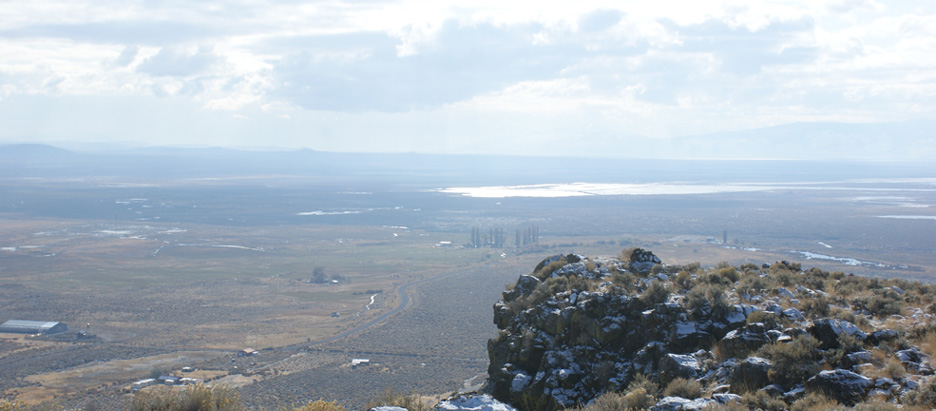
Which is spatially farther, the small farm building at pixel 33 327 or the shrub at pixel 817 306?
the small farm building at pixel 33 327

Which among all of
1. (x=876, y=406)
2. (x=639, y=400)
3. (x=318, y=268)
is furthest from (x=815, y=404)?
(x=318, y=268)

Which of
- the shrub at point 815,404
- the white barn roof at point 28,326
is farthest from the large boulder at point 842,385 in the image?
the white barn roof at point 28,326

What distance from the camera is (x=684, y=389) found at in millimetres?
11242

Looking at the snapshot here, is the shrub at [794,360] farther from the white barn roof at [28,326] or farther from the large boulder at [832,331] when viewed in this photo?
the white barn roof at [28,326]

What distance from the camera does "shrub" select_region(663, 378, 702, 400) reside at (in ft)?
36.5

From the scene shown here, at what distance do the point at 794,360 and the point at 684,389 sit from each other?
2.01m

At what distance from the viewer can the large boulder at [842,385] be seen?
Answer: 394 inches

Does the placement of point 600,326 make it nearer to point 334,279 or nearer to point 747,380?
point 747,380

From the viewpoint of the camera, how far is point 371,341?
4334cm

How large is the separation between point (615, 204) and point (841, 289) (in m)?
155

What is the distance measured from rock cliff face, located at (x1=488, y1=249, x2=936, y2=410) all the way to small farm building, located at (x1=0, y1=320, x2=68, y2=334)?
43.0 m

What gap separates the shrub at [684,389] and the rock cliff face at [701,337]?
0.03 m

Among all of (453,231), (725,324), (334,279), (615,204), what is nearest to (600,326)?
(725,324)

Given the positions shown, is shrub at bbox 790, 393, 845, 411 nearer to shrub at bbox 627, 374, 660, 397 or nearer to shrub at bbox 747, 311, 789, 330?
shrub at bbox 627, 374, 660, 397
